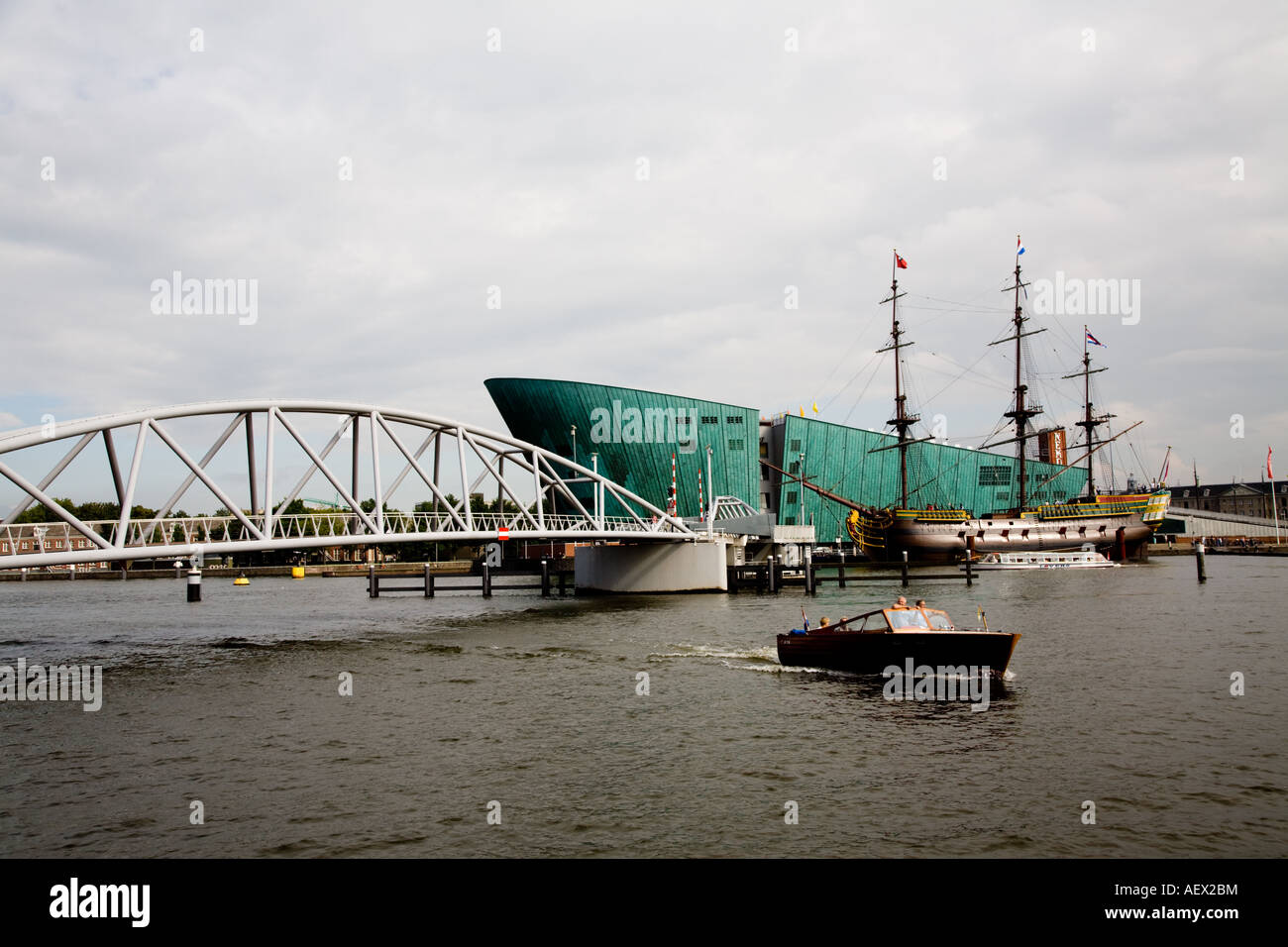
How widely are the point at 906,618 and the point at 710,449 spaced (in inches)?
2875

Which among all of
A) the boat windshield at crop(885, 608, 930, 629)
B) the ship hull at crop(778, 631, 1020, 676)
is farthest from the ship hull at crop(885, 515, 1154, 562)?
the boat windshield at crop(885, 608, 930, 629)

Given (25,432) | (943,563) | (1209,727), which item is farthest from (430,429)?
(943,563)

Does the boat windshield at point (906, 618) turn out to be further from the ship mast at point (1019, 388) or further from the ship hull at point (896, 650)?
the ship mast at point (1019, 388)

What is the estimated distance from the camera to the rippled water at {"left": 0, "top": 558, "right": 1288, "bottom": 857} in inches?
465

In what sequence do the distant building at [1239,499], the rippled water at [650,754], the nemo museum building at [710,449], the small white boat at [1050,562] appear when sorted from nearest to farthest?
the rippled water at [650,754]
the small white boat at [1050,562]
the nemo museum building at [710,449]
the distant building at [1239,499]

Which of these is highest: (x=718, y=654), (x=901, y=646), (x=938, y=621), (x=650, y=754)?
(x=938, y=621)

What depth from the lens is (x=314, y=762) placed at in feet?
52.7

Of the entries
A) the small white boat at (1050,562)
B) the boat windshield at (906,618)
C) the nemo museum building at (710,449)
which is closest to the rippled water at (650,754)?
the boat windshield at (906,618)

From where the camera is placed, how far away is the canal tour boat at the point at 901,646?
21.8 metres

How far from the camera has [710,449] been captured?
9600 cm

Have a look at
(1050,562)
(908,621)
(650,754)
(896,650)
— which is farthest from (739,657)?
(1050,562)

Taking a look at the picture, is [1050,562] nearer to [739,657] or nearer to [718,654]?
[718,654]

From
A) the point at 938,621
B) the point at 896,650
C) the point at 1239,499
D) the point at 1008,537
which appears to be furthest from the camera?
the point at 1239,499
